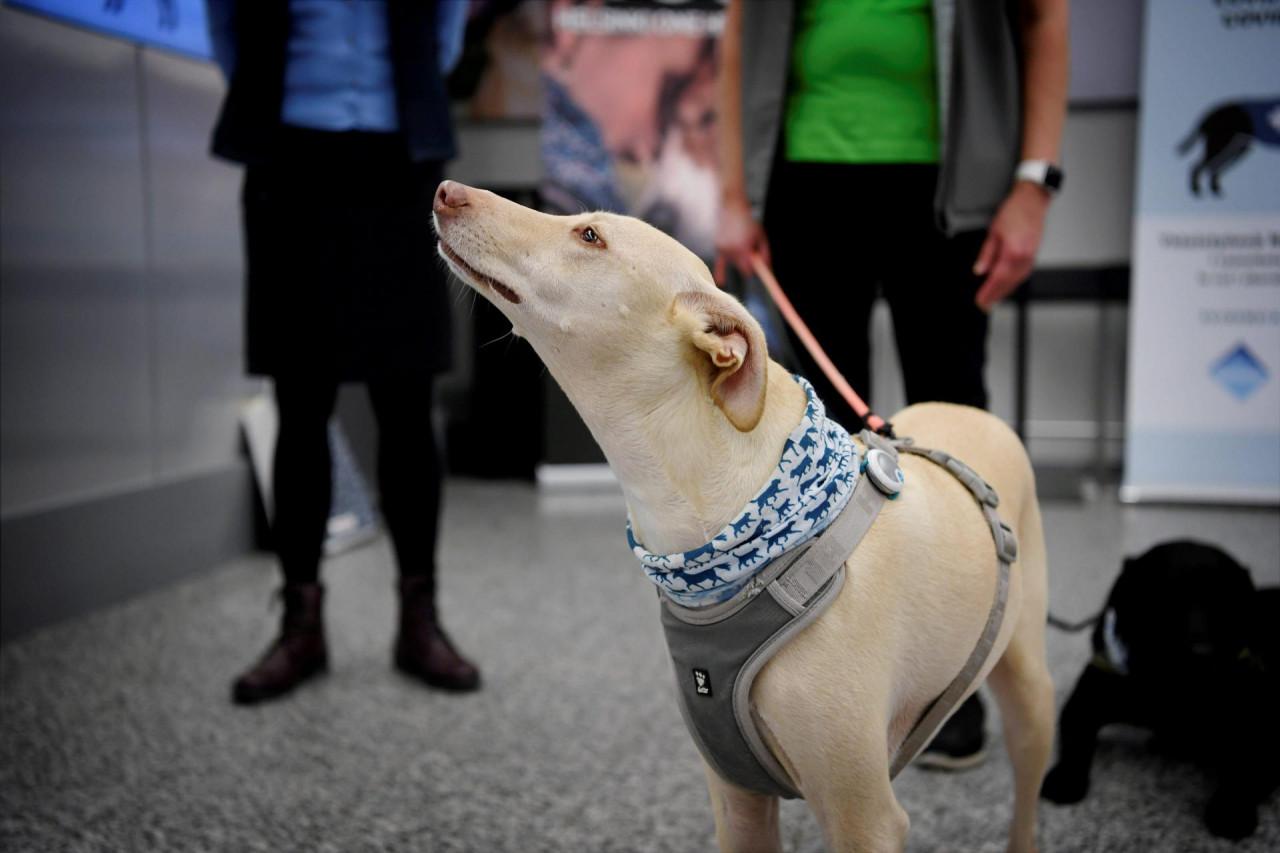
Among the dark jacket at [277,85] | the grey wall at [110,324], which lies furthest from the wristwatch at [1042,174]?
the grey wall at [110,324]

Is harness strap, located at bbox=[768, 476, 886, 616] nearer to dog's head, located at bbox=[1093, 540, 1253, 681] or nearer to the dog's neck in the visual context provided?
the dog's neck

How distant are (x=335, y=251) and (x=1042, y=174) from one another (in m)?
1.19

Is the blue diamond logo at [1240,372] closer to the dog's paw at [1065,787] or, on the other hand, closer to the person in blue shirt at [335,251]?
the dog's paw at [1065,787]

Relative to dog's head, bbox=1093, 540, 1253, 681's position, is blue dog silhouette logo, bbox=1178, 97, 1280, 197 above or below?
above

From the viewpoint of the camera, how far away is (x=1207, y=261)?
12.0 feet

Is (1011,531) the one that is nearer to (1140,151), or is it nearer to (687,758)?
(687,758)

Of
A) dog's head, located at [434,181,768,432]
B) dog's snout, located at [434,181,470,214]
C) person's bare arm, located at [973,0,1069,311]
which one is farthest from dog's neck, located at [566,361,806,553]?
person's bare arm, located at [973,0,1069,311]

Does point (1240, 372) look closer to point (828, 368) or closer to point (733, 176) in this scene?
point (733, 176)

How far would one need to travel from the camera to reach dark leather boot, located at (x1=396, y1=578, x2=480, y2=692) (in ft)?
6.51

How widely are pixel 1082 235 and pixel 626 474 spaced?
4.26 m

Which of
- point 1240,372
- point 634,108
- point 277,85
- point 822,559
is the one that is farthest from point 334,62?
point 1240,372

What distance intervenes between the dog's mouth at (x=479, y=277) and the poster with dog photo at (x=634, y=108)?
3.07 metres

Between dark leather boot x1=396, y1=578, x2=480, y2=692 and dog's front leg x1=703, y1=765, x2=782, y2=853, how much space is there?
1.03 m

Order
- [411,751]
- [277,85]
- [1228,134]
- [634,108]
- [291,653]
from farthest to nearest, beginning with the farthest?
[634,108]
[1228,134]
[291,653]
[277,85]
[411,751]
